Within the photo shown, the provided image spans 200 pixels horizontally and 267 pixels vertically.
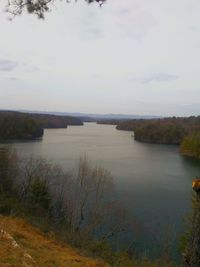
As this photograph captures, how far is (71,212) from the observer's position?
1683cm

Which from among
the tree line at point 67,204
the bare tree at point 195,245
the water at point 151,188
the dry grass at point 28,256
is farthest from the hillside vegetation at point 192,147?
the bare tree at point 195,245

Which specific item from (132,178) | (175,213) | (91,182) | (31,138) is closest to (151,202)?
(175,213)

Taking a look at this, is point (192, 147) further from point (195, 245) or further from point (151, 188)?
point (195, 245)

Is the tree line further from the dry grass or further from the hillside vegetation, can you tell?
the hillside vegetation

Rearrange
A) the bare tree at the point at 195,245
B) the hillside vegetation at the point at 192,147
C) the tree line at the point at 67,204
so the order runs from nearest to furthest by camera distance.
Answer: the bare tree at the point at 195,245 → the tree line at the point at 67,204 → the hillside vegetation at the point at 192,147

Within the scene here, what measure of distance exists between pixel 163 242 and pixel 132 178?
40.9 feet

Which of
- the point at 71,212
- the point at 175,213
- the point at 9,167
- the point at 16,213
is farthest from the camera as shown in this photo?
the point at 9,167

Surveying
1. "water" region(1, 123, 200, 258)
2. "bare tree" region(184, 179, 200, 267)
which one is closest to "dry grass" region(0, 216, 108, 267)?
"bare tree" region(184, 179, 200, 267)

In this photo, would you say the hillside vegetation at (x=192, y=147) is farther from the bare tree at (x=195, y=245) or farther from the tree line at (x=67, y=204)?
the bare tree at (x=195, y=245)

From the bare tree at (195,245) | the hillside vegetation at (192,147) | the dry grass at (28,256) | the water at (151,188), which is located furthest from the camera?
the hillside vegetation at (192,147)

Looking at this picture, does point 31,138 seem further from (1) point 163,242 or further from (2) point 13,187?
(1) point 163,242

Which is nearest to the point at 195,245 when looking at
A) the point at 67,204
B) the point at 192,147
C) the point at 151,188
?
the point at 67,204

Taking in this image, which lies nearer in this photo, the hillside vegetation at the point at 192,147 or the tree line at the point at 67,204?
the tree line at the point at 67,204

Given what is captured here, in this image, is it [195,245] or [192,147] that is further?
[192,147]
